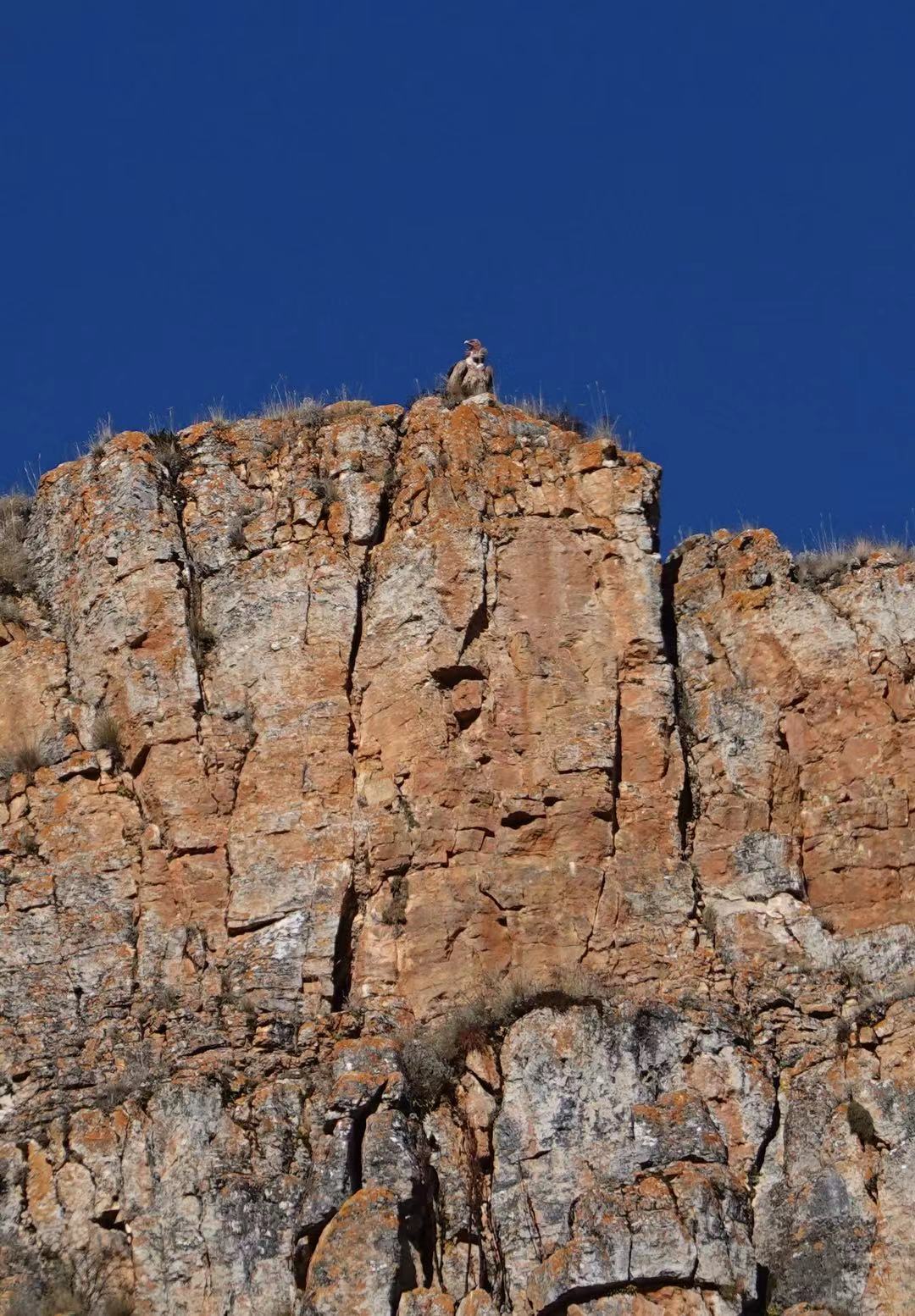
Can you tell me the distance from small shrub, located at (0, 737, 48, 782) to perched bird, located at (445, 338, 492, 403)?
22.2ft

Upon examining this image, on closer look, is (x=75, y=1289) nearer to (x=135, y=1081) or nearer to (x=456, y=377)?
(x=135, y=1081)

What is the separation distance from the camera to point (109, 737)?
27.4 metres

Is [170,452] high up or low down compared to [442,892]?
up

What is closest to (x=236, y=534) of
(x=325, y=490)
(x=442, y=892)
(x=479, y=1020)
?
(x=325, y=490)

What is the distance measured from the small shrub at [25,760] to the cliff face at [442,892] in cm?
18

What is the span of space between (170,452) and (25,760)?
4495 mm

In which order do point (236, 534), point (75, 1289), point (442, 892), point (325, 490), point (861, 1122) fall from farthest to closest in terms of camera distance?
1. point (325, 490)
2. point (236, 534)
3. point (442, 892)
4. point (861, 1122)
5. point (75, 1289)

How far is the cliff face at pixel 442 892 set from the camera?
23.2 m

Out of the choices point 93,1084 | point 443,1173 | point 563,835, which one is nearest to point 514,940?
point 563,835

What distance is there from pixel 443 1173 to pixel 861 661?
7.73 m

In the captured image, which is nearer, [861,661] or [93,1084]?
[93,1084]

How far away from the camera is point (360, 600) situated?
27.9m

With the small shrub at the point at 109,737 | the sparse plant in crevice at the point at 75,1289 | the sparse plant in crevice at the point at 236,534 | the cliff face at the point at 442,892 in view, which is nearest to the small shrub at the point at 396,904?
the cliff face at the point at 442,892

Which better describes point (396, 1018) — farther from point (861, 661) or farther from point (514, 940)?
point (861, 661)
